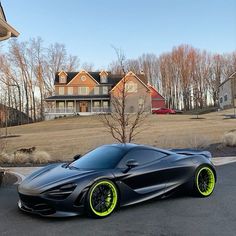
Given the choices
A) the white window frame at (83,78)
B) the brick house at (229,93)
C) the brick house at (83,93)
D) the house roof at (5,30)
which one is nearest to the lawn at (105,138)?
the house roof at (5,30)

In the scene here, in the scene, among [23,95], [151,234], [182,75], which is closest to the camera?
[151,234]

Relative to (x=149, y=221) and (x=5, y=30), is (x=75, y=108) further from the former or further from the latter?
(x=149, y=221)

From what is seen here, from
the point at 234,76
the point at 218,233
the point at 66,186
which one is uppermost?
the point at 234,76

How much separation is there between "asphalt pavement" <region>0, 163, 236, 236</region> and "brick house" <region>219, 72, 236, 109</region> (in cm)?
5978

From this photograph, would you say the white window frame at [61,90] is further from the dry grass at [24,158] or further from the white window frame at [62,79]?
the dry grass at [24,158]

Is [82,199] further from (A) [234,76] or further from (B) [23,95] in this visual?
(B) [23,95]

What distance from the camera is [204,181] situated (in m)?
8.31

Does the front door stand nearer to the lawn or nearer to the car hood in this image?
the lawn

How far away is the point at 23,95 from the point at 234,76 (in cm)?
4268

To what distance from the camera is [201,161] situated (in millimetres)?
8289

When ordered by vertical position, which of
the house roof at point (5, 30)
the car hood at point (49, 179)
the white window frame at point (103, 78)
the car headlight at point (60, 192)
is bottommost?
the car headlight at point (60, 192)

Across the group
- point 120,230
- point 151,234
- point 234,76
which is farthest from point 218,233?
point 234,76

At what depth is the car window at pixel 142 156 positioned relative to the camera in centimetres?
742

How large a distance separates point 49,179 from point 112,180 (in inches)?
42.3
